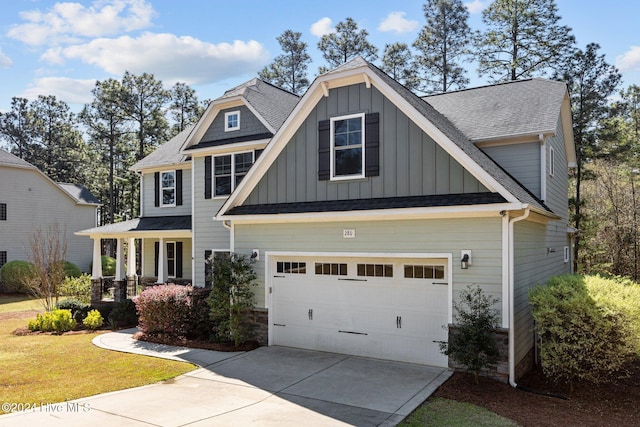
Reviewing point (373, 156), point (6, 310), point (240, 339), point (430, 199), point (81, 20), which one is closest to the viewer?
point (430, 199)

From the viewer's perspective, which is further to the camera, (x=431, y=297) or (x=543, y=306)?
(x=431, y=297)

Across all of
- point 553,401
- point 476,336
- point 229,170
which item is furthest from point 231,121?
point 553,401

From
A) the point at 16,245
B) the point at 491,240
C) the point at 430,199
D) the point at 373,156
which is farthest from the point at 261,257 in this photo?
the point at 16,245

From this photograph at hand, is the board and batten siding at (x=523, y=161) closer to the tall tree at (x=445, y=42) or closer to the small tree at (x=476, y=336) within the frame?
the small tree at (x=476, y=336)

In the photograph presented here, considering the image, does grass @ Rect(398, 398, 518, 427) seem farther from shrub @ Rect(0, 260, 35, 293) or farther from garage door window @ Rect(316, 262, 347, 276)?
shrub @ Rect(0, 260, 35, 293)

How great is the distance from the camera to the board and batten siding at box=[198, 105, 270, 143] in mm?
14688

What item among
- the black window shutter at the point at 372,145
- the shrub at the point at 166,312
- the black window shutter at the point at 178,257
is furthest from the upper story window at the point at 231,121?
the black window shutter at the point at 178,257

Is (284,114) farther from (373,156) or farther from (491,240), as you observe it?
(491,240)

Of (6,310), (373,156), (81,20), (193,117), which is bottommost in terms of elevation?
(6,310)

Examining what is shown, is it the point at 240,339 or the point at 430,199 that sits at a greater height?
the point at 430,199

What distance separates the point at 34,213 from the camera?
27766 mm

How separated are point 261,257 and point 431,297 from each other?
4429mm

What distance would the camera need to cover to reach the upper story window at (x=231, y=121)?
15.2 meters

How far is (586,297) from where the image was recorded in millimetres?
8219
